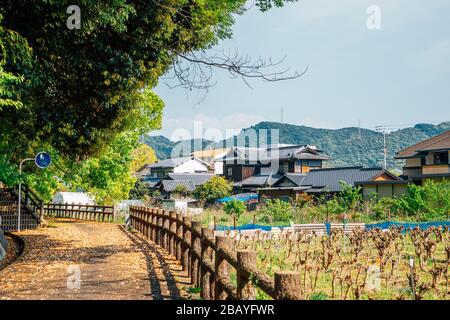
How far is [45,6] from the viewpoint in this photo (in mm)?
10977

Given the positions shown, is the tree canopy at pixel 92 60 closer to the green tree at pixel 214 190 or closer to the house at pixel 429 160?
the house at pixel 429 160

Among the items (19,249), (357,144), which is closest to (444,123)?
(357,144)

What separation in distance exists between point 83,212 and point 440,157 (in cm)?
2774

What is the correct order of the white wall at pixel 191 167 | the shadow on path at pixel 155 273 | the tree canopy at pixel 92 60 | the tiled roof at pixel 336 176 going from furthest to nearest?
the white wall at pixel 191 167 < the tiled roof at pixel 336 176 < the tree canopy at pixel 92 60 < the shadow on path at pixel 155 273

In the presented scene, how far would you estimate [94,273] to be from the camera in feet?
35.1

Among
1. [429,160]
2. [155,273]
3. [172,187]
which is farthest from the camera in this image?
[172,187]

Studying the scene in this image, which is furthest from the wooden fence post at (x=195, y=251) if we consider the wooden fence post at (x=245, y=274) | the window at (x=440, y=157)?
the window at (x=440, y=157)

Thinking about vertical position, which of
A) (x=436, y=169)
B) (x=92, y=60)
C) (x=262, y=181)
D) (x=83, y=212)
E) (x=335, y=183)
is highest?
(x=92, y=60)

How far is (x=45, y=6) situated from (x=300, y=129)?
433ft

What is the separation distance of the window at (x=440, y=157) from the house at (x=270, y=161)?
17409 mm

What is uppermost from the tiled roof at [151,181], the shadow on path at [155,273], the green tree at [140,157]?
the green tree at [140,157]

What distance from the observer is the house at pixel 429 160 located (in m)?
38.2
